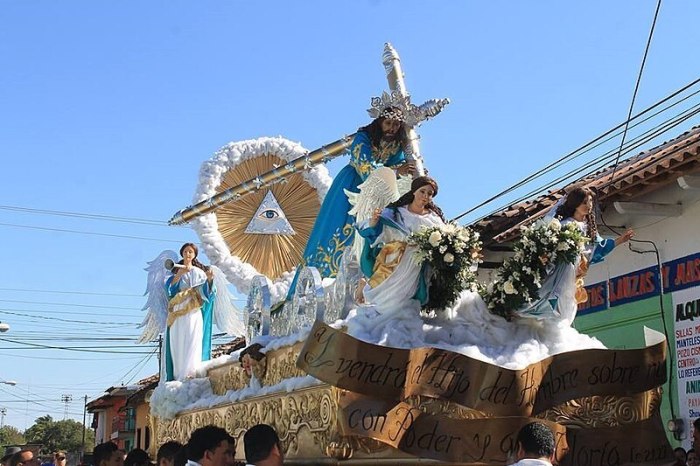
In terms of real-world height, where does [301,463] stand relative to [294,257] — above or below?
below

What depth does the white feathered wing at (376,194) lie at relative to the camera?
5809 millimetres

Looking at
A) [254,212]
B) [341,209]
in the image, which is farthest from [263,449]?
[254,212]

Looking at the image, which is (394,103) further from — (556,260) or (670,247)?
(670,247)

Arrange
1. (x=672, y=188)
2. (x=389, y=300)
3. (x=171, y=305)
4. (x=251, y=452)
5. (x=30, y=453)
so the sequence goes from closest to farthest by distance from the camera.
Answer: (x=251, y=452) → (x=389, y=300) → (x=30, y=453) → (x=171, y=305) → (x=672, y=188)

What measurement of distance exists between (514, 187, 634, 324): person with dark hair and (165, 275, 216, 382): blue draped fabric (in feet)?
13.4

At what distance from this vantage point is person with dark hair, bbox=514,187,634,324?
17.4 feet

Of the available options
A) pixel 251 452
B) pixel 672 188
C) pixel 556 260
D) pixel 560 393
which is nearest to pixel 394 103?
pixel 556 260

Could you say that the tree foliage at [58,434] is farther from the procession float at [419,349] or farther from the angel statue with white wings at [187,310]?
the procession float at [419,349]

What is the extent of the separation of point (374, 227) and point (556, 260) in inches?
42.0

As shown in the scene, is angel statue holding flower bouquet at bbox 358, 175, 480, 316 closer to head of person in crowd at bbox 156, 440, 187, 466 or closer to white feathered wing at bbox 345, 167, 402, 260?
white feathered wing at bbox 345, 167, 402, 260

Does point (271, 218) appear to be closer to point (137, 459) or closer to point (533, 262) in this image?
point (137, 459)

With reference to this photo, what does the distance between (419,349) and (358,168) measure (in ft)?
7.53

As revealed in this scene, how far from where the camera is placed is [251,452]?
388cm

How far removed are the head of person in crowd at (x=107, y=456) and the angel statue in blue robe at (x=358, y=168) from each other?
175 cm
